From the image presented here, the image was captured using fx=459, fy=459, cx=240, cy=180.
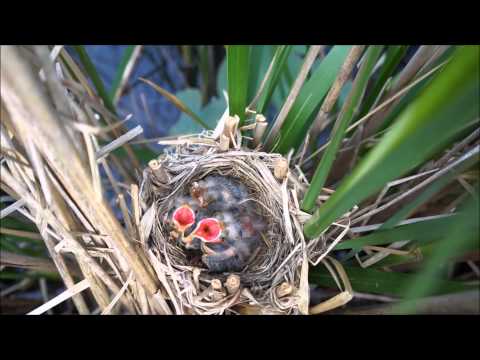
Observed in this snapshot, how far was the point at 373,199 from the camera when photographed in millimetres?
867

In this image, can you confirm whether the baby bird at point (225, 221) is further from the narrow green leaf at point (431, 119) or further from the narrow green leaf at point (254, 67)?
the narrow green leaf at point (431, 119)

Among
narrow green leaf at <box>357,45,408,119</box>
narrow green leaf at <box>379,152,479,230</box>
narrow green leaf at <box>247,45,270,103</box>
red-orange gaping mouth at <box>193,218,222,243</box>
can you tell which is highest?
narrow green leaf at <box>247,45,270,103</box>

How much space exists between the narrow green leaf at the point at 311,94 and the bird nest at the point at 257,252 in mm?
49

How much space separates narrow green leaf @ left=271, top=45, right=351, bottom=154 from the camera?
758 millimetres

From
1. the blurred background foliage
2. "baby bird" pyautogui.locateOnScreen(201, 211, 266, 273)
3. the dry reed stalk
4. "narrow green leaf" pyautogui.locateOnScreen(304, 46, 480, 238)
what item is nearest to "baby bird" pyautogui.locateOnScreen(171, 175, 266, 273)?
"baby bird" pyautogui.locateOnScreen(201, 211, 266, 273)

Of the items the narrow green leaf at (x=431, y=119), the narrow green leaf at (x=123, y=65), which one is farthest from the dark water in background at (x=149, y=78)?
the narrow green leaf at (x=431, y=119)

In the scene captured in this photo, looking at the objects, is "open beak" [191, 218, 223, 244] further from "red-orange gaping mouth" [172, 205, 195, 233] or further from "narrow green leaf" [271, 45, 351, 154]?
"narrow green leaf" [271, 45, 351, 154]

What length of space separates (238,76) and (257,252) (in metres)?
0.38

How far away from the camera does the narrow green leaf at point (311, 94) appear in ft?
2.49

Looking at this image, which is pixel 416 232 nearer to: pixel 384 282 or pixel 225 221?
pixel 384 282

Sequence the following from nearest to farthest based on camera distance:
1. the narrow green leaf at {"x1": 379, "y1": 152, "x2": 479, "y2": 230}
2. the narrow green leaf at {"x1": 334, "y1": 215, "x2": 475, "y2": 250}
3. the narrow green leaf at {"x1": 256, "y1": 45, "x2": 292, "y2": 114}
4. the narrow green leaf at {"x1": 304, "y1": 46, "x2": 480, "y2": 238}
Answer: the narrow green leaf at {"x1": 304, "y1": 46, "x2": 480, "y2": 238} < the narrow green leaf at {"x1": 379, "y1": 152, "x2": 479, "y2": 230} < the narrow green leaf at {"x1": 334, "y1": 215, "x2": 475, "y2": 250} < the narrow green leaf at {"x1": 256, "y1": 45, "x2": 292, "y2": 114}

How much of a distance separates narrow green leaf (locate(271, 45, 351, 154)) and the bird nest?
1.9 inches

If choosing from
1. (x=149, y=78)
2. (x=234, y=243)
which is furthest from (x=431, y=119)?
(x=149, y=78)

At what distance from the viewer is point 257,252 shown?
0.92 m
